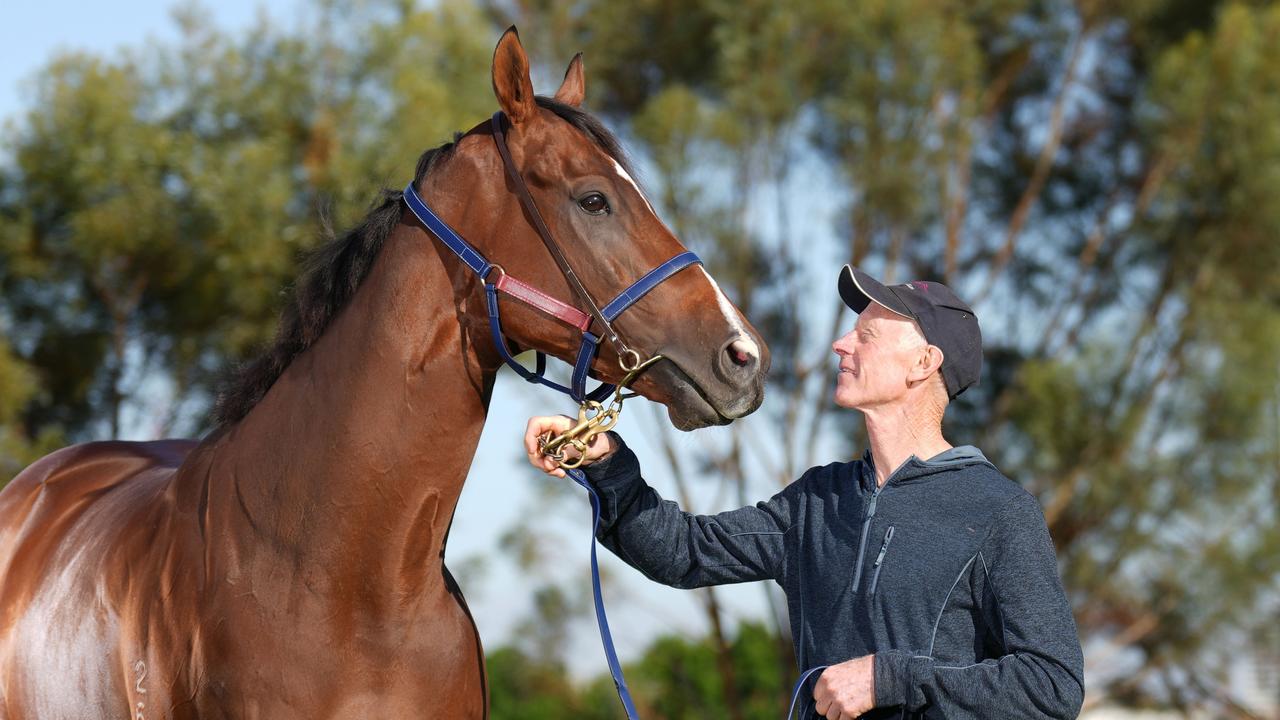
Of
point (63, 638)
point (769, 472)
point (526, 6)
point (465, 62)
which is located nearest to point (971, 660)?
point (63, 638)

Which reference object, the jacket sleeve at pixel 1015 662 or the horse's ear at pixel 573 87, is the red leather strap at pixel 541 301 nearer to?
the horse's ear at pixel 573 87

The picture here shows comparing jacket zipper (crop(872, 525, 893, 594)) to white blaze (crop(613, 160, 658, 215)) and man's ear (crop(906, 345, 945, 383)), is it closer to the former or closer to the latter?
man's ear (crop(906, 345, 945, 383))

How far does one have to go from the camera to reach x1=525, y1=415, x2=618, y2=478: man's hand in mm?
2959

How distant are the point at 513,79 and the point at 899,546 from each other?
1.41 metres

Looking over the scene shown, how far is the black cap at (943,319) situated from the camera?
2.73m

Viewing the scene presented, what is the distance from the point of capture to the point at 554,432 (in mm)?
2977

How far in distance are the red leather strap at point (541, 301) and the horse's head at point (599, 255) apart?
0.06 ft

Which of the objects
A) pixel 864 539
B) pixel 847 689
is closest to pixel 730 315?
pixel 864 539

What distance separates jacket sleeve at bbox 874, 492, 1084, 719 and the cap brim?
0.54m

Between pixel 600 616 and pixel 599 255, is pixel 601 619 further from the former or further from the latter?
pixel 599 255

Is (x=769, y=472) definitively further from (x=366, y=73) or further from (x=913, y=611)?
(x=913, y=611)

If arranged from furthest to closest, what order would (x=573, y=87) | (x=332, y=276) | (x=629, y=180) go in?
(x=573, y=87), (x=332, y=276), (x=629, y=180)

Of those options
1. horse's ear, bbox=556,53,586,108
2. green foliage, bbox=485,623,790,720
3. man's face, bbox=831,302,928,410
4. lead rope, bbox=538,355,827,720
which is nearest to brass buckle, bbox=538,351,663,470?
lead rope, bbox=538,355,827,720

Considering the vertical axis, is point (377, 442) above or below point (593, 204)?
below
